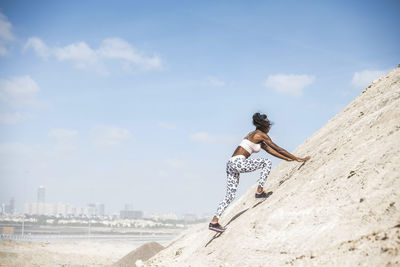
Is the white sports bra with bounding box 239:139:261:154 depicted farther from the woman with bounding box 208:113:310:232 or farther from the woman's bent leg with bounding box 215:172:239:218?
the woman's bent leg with bounding box 215:172:239:218

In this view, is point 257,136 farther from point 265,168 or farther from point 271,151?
point 265,168

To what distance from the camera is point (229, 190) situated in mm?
7082

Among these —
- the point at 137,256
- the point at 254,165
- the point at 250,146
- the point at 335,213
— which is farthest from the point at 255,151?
the point at 137,256

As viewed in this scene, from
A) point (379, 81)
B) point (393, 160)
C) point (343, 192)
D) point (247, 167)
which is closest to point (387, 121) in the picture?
point (393, 160)

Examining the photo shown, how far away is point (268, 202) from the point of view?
6.90 metres

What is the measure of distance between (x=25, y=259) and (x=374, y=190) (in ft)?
69.7

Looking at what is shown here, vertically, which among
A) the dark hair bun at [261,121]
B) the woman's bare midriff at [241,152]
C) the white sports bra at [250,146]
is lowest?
the woman's bare midriff at [241,152]

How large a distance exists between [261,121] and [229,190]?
4.70 feet

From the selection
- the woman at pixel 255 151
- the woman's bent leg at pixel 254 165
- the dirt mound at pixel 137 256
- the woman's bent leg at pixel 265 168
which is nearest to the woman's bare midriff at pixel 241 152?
the woman at pixel 255 151

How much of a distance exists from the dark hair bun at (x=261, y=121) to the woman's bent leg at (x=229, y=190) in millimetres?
1012

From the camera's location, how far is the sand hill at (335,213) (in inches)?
172

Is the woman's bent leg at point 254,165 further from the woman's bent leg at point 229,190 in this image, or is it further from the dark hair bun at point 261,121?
the dark hair bun at point 261,121

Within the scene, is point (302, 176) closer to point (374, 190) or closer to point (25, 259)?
point (374, 190)

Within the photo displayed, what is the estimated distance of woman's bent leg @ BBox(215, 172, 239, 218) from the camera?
7016 millimetres
